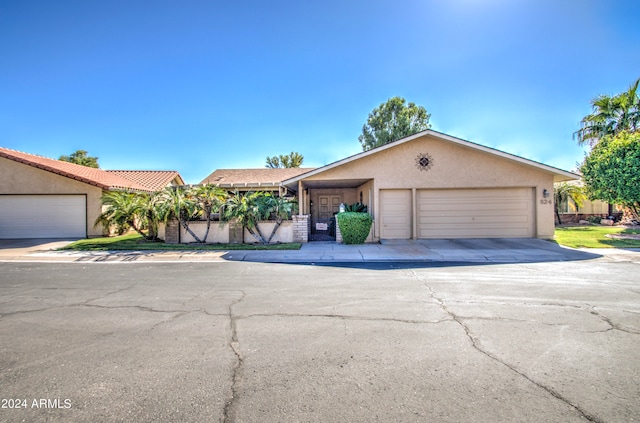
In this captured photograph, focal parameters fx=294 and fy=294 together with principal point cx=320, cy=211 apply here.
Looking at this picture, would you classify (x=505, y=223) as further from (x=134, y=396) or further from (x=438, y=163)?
(x=134, y=396)

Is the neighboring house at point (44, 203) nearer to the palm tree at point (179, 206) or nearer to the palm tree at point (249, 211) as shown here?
the palm tree at point (179, 206)

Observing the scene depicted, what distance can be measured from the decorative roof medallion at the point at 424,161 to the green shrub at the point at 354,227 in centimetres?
320

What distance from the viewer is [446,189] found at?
12844 mm

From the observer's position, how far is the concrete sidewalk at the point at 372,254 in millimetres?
8992

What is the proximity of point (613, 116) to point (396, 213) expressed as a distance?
17863 mm

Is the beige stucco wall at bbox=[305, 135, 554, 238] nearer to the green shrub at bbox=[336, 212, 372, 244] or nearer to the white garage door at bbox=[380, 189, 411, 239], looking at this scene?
the white garage door at bbox=[380, 189, 411, 239]

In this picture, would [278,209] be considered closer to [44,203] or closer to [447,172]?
[447,172]

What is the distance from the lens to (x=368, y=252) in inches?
400

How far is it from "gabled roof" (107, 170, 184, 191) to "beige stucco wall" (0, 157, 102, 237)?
4.89 meters

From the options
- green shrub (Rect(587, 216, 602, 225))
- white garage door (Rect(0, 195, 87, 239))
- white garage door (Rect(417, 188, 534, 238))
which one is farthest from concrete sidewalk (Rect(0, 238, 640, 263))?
green shrub (Rect(587, 216, 602, 225))

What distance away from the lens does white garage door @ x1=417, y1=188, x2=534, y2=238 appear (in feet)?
41.6

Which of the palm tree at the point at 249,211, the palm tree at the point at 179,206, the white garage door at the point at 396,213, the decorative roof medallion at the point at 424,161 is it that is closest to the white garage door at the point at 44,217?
the palm tree at the point at 179,206

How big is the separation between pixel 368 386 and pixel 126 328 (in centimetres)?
326

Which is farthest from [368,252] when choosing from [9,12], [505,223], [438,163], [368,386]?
[9,12]
